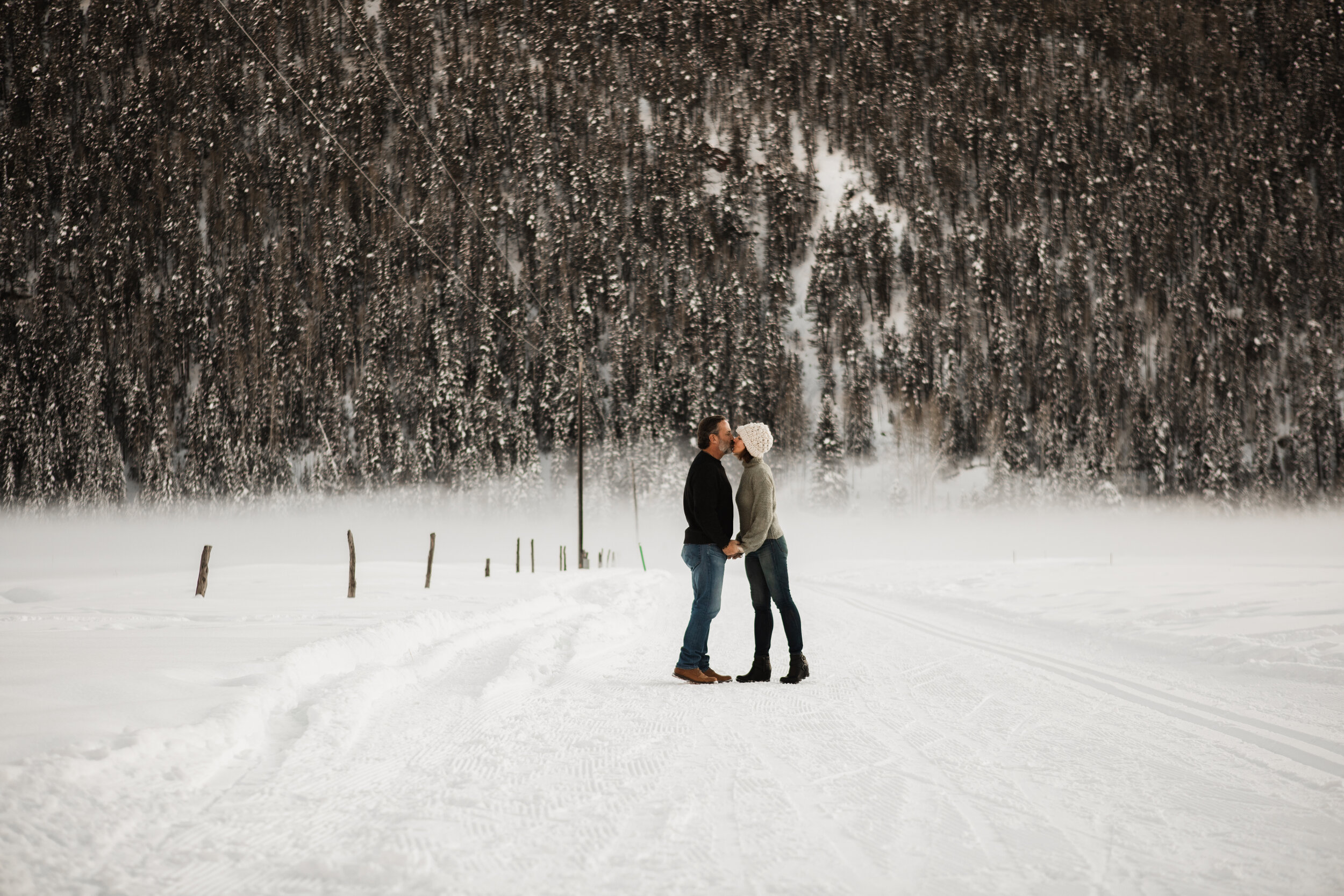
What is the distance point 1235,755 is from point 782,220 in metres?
124

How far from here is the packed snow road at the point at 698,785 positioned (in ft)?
7.52

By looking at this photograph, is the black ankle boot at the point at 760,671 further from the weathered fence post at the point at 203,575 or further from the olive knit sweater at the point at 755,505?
the weathered fence post at the point at 203,575

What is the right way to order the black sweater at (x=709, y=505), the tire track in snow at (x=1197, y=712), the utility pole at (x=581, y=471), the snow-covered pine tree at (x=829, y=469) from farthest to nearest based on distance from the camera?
the snow-covered pine tree at (x=829, y=469), the utility pole at (x=581, y=471), the black sweater at (x=709, y=505), the tire track in snow at (x=1197, y=712)

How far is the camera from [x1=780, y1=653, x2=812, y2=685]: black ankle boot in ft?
20.5

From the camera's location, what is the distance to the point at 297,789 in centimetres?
306

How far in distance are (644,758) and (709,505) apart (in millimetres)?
2851

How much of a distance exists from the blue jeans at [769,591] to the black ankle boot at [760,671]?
1.9 inches

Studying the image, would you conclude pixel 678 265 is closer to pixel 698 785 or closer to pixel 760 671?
pixel 760 671

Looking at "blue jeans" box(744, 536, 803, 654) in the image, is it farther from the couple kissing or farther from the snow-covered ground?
the snow-covered ground

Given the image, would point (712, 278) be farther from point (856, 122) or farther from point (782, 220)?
point (856, 122)

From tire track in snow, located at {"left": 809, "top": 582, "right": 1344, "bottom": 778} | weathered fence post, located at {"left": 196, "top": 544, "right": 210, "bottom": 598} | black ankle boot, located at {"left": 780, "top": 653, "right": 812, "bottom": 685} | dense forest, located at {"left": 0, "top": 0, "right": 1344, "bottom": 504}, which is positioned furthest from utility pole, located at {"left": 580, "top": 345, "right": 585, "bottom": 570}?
dense forest, located at {"left": 0, "top": 0, "right": 1344, "bottom": 504}

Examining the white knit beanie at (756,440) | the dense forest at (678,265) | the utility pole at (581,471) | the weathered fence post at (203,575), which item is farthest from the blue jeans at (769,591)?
the dense forest at (678,265)

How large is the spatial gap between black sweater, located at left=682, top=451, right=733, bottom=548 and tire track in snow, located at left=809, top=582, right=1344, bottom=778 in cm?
298

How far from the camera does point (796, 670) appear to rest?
6.25 meters
